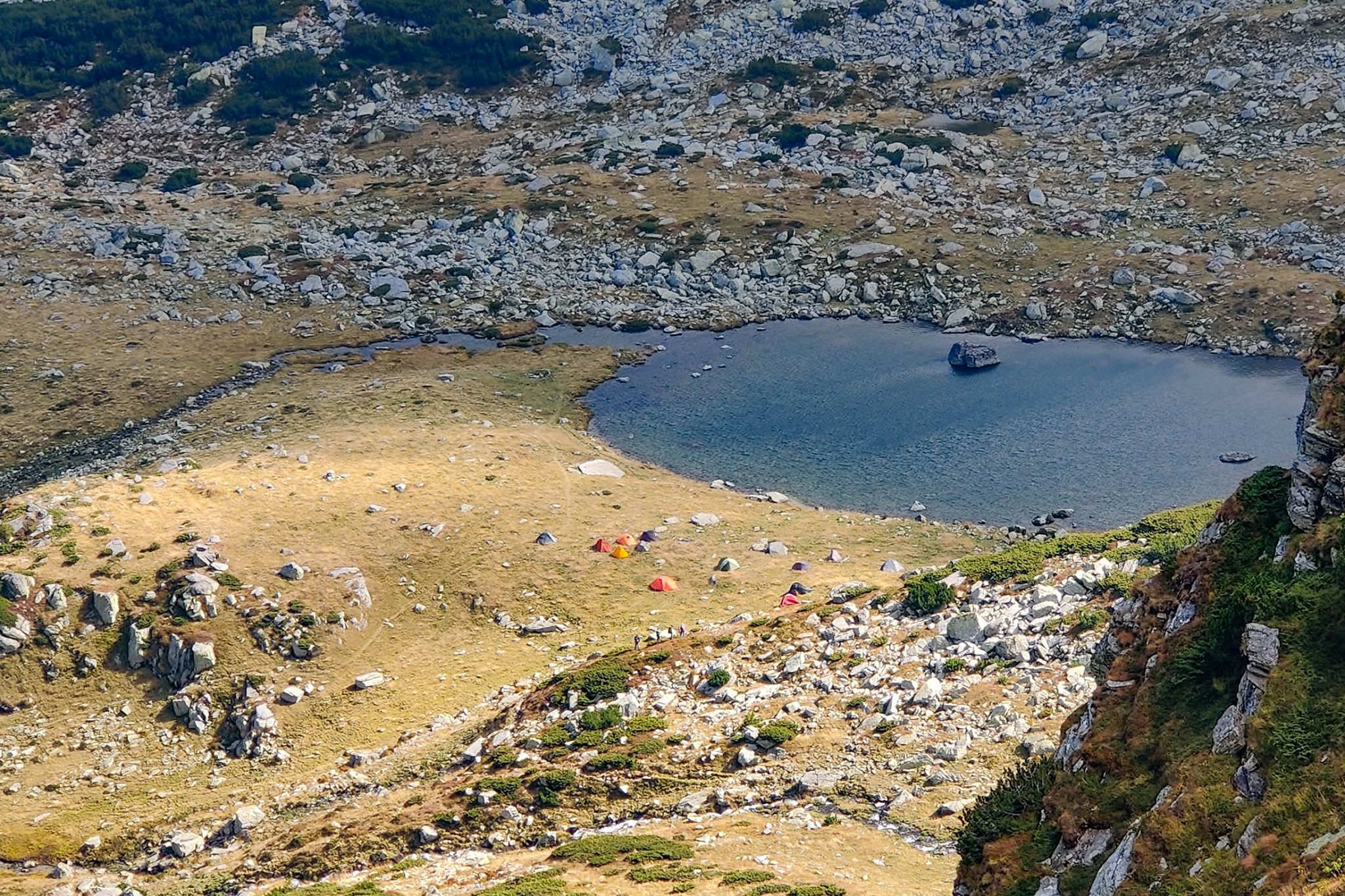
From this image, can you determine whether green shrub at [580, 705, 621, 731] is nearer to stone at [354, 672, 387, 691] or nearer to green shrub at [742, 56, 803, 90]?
stone at [354, 672, 387, 691]

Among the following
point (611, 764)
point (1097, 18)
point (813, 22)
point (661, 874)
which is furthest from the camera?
point (813, 22)

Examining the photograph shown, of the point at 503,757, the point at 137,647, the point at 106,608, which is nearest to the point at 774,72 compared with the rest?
the point at 106,608

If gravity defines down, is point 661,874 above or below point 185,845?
above

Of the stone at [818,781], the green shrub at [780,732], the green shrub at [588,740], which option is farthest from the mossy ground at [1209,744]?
the green shrub at [588,740]

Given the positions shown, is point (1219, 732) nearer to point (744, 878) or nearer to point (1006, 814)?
point (1006, 814)

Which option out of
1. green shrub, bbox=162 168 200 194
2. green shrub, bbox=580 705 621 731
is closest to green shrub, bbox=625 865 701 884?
green shrub, bbox=580 705 621 731
